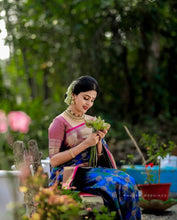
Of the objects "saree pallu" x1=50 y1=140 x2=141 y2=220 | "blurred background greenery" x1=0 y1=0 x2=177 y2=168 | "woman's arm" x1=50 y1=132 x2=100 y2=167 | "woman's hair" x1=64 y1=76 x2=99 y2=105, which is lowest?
"saree pallu" x1=50 y1=140 x2=141 y2=220

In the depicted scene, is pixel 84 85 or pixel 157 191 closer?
pixel 84 85

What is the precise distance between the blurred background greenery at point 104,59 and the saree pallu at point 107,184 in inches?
279

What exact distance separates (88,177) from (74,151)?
24cm

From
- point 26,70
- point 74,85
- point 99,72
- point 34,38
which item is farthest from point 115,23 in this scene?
point 74,85

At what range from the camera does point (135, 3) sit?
358 inches

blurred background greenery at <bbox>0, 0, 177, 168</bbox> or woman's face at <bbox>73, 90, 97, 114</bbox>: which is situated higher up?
blurred background greenery at <bbox>0, 0, 177, 168</bbox>

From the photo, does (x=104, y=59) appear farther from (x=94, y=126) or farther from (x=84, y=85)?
(x=94, y=126)

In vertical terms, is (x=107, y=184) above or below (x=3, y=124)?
below

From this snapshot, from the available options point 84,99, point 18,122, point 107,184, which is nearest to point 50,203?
point 18,122

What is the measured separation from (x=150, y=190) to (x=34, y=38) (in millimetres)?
8726

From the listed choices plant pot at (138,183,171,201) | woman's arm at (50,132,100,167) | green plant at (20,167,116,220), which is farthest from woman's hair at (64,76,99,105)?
plant pot at (138,183,171,201)

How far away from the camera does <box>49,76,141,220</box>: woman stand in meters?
3.18

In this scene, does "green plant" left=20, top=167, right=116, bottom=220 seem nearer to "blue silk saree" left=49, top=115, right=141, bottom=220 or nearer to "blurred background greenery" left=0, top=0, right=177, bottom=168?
"blue silk saree" left=49, top=115, right=141, bottom=220

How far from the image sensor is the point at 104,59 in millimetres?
12672
